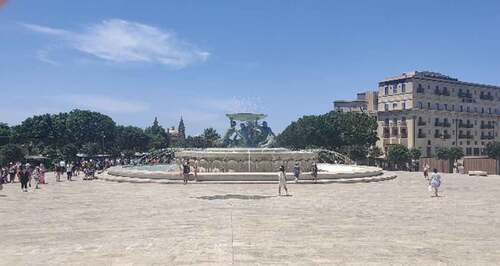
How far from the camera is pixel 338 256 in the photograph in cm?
1073

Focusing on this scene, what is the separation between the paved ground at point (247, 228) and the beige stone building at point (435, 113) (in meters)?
62.5

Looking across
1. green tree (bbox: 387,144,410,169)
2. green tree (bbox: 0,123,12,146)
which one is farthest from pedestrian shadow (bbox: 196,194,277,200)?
green tree (bbox: 0,123,12,146)

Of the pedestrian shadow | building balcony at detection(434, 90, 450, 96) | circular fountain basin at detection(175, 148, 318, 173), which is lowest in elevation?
the pedestrian shadow

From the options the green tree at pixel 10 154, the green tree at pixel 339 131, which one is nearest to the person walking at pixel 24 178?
the green tree at pixel 10 154

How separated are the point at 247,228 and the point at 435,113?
79453 mm

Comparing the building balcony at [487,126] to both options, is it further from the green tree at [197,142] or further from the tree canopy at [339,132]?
the green tree at [197,142]

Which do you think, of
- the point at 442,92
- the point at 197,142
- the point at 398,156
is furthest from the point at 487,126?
the point at 197,142

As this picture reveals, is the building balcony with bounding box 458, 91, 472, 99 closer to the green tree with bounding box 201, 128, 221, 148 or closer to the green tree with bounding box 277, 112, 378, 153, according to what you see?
the green tree with bounding box 277, 112, 378, 153

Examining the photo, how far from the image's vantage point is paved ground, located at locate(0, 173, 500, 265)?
35.2 feet

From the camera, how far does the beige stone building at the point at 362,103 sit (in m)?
109

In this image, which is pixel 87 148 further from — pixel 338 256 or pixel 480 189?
pixel 338 256

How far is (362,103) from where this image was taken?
380ft

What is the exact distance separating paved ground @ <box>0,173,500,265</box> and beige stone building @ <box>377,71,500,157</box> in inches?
2460

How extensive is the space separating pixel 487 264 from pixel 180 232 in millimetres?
7439
